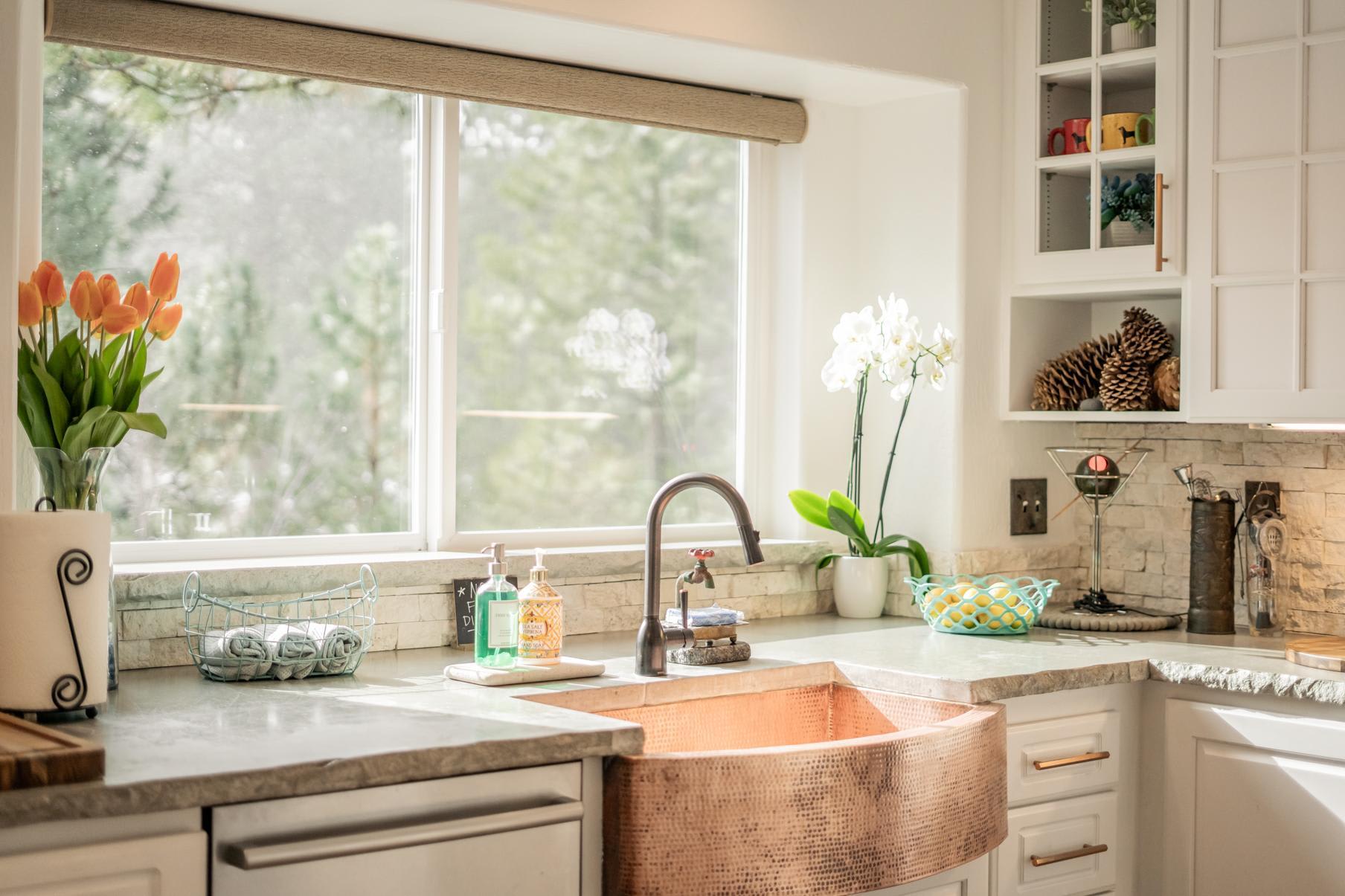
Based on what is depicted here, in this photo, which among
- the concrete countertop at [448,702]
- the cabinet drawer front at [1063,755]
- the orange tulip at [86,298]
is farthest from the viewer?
the cabinet drawer front at [1063,755]

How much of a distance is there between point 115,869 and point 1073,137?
249cm

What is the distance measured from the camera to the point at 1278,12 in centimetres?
273

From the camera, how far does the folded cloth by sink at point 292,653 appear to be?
7.24 feet

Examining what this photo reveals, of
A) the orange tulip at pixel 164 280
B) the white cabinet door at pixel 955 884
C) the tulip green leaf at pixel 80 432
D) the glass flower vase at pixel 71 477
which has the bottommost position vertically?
the white cabinet door at pixel 955 884

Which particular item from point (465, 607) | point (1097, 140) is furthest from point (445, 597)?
point (1097, 140)

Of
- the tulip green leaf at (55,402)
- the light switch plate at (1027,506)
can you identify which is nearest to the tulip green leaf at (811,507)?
the light switch plate at (1027,506)

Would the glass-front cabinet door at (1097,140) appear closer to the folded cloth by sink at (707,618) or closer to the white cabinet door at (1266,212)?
the white cabinet door at (1266,212)

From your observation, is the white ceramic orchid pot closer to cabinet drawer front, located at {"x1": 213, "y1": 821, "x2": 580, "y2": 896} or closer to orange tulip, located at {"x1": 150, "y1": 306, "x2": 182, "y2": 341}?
cabinet drawer front, located at {"x1": 213, "y1": 821, "x2": 580, "y2": 896}

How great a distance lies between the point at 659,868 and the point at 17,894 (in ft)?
2.60

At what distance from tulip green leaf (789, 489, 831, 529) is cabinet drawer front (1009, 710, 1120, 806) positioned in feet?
2.61

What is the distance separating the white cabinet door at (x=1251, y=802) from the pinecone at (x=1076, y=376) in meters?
0.83

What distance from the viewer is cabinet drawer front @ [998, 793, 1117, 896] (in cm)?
240

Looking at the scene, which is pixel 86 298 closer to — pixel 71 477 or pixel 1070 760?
pixel 71 477

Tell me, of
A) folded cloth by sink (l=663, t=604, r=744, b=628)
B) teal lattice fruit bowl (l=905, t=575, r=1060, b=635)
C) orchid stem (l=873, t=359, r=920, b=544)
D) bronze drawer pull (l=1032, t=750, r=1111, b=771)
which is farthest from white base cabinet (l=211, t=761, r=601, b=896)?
orchid stem (l=873, t=359, r=920, b=544)
